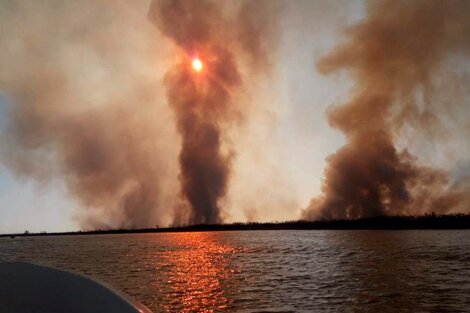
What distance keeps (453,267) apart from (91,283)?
51150 millimetres

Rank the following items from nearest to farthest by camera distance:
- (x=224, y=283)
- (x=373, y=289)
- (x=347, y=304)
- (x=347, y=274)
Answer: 1. (x=347, y=304)
2. (x=373, y=289)
3. (x=224, y=283)
4. (x=347, y=274)

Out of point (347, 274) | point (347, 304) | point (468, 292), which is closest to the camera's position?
point (347, 304)

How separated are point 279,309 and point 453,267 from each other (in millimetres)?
32920

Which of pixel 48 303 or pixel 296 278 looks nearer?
pixel 48 303

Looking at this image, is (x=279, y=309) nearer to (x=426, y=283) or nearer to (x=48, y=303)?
(x=426, y=283)

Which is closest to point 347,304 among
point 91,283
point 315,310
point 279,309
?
point 315,310

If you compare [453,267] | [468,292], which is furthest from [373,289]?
[453,267]

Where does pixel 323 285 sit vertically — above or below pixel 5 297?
below

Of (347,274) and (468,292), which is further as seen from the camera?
(347,274)

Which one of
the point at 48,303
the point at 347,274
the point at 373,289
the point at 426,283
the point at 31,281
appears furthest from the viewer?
the point at 347,274

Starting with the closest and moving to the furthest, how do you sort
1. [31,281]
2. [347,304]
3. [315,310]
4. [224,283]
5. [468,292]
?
1. [31,281]
2. [315,310]
3. [347,304]
4. [468,292]
5. [224,283]

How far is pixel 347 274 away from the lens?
4591 cm

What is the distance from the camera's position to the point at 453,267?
1982 inches

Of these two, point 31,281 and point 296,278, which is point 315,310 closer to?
point 296,278
